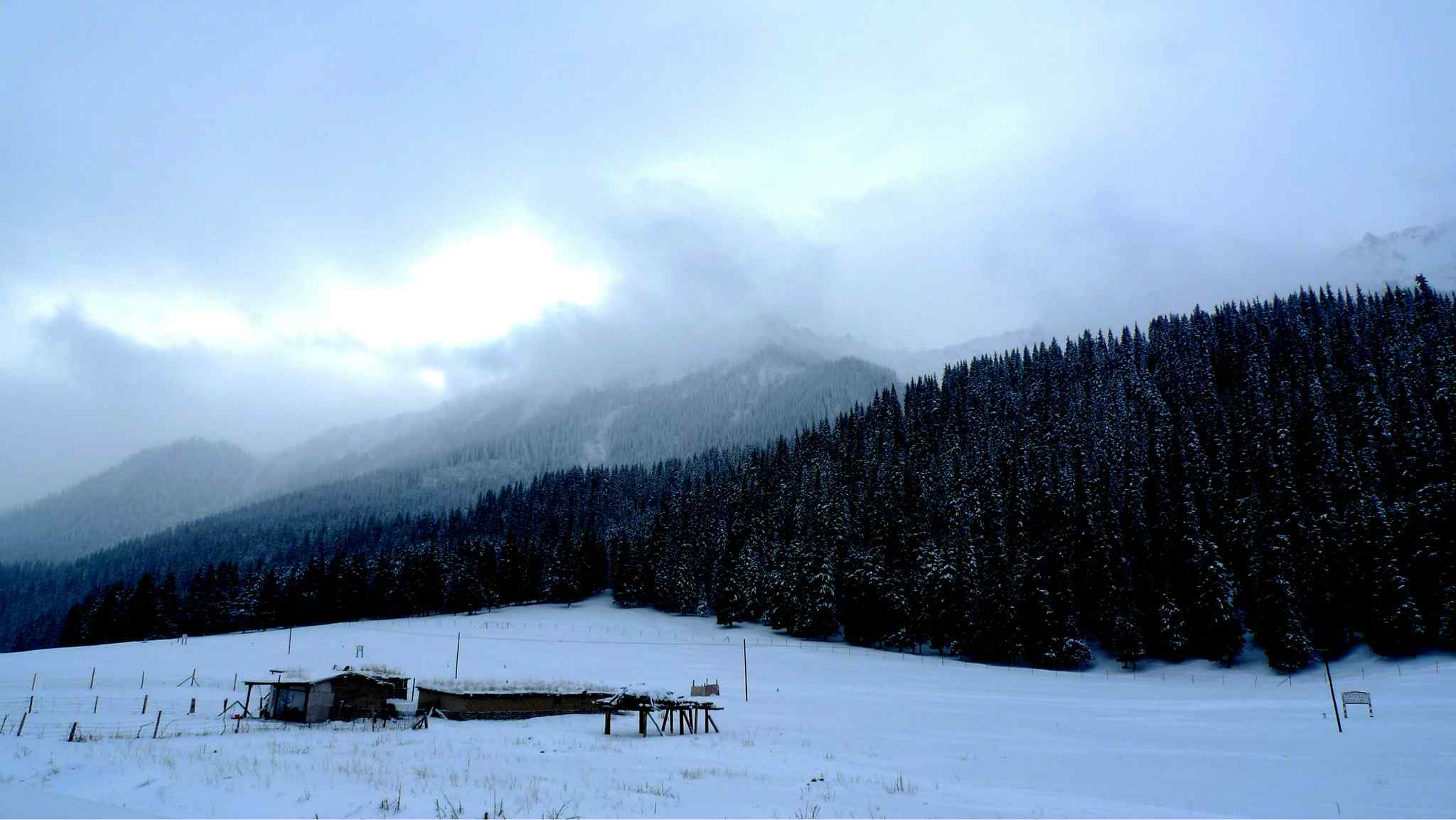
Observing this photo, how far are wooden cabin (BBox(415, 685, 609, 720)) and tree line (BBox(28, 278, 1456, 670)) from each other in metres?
43.6

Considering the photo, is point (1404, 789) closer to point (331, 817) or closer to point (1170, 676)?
point (331, 817)

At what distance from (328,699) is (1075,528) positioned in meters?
69.2

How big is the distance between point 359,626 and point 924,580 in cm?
6547

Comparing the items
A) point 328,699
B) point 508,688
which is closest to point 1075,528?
point 508,688

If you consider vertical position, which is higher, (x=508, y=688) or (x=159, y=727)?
(x=508, y=688)

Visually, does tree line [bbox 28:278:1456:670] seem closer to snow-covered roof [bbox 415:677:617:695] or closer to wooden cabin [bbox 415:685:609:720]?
snow-covered roof [bbox 415:677:617:695]

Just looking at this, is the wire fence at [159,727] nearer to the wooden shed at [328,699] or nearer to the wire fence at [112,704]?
the wooden shed at [328,699]

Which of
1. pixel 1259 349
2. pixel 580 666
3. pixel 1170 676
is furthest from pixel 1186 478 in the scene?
pixel 580 666

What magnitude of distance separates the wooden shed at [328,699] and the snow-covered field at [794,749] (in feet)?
15.7

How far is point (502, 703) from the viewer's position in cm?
4116

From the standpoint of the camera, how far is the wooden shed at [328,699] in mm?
39375

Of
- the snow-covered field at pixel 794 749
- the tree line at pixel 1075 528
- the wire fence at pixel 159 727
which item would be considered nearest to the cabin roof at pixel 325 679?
the wire fence at pixel 159 727

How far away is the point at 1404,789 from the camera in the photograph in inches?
807

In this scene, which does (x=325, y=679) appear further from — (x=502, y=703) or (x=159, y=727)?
(x=502, y=703)
